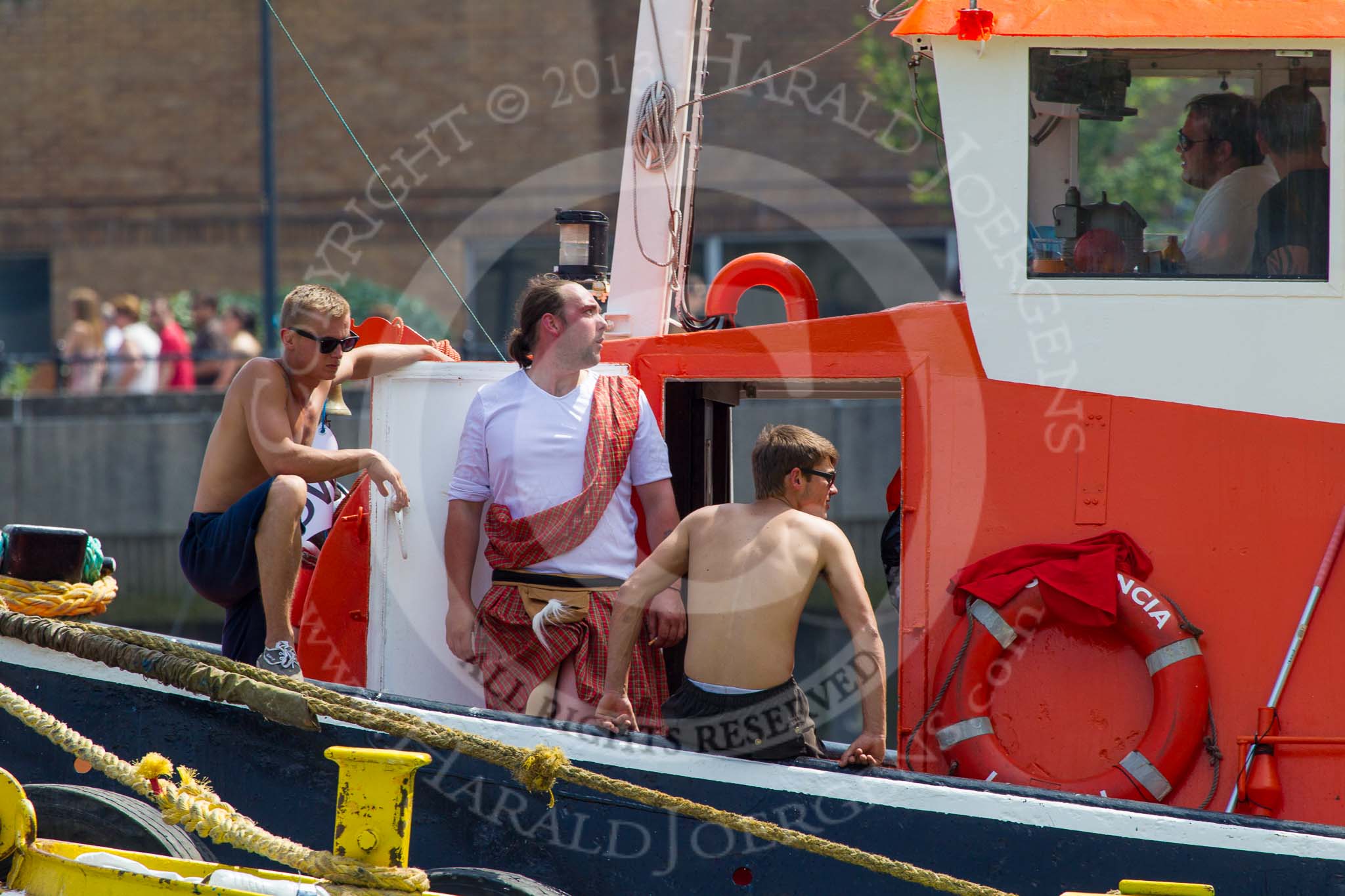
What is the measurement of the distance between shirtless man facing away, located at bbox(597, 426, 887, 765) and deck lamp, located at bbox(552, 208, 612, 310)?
119 centimetres

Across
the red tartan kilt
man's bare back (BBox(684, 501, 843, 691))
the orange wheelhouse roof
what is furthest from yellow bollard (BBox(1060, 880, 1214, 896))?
the orange wheelhouse roof

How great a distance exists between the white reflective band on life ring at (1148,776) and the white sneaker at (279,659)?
239cm

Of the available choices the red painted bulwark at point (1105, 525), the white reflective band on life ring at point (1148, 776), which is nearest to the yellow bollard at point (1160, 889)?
the white reflective band on life ring at point (1148, 776)

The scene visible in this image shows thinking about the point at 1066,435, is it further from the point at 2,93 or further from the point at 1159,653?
the point at 2,93

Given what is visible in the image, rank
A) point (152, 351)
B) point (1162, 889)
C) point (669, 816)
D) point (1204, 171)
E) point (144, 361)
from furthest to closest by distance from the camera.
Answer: point (152, 351) < point (144, 361) < point (1204, 171) < point (669, 816) < point (1162, 889)

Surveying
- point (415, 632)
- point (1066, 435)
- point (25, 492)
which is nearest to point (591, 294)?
point (415, 632)

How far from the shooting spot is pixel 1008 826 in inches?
144

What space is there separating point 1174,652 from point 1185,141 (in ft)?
4.91

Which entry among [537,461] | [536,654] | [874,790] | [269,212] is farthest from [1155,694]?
[269,212]

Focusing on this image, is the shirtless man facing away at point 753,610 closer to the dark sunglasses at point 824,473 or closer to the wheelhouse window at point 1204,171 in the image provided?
the dark sunglasses at point 824,473

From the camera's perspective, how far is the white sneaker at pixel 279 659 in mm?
4301

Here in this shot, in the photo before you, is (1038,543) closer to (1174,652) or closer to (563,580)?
(1174,652)

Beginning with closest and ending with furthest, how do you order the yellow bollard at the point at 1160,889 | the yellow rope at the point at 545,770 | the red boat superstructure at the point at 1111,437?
the yellow bollard at the point at 1160,889 < the yellow rope at the point at 545,770 < the red boat superstructure at the point at 1111,437

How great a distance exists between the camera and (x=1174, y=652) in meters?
3.92
